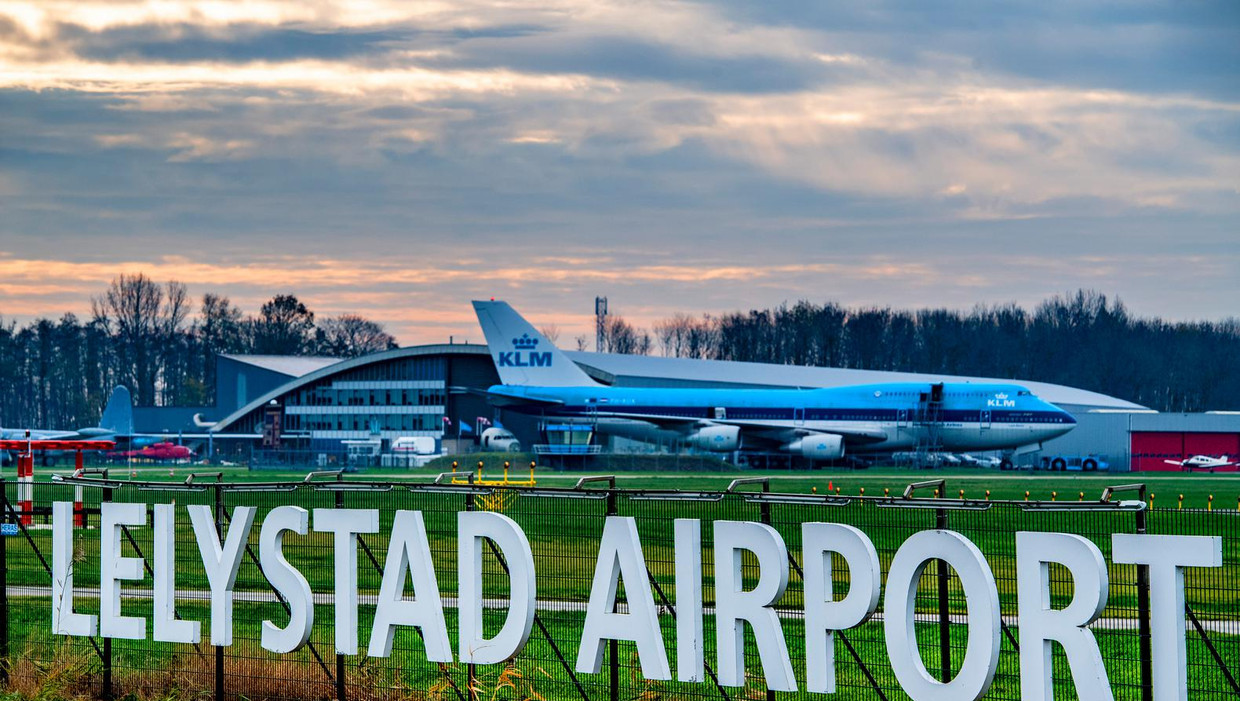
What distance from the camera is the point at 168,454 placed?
9956 cm

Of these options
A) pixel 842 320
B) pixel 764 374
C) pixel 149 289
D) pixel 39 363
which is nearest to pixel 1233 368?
pixel 842 320

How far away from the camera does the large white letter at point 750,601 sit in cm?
1166

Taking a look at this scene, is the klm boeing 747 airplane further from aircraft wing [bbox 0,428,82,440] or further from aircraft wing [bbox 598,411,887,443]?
aircraft wing [bbox 0,428,82,440]

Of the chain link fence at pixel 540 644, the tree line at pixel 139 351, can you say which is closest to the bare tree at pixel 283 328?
the tree line at pixel 139 351

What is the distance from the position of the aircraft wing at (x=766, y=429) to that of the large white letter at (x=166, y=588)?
6419 cm

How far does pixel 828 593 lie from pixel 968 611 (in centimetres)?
120

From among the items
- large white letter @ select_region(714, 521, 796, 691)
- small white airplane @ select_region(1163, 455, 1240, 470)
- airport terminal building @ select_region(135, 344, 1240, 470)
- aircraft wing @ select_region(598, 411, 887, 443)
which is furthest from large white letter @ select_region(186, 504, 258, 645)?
airport terminal building @ select_region(135, 344, 1240, 470)

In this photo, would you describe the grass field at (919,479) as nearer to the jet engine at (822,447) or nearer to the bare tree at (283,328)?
the jet engine at (822,447)

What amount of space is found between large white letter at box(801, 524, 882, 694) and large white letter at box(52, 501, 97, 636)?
783 centimetres

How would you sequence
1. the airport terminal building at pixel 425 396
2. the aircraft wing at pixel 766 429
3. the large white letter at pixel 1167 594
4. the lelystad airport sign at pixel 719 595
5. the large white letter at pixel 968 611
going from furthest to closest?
1. the airport terminal building at pixel 425 396
2. the aircraft wing at pixel 766 429
3. the large white letter at pixel 968 611
4. the lelystad airport sign at pixel 719 595
5. the large white letter at pixel 1167 594

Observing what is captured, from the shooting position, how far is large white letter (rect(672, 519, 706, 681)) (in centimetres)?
1223

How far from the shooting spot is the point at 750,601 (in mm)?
11922

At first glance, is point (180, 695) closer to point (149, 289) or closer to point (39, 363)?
point (149, 289)

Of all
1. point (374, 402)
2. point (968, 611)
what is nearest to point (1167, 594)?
point (968, 611)
